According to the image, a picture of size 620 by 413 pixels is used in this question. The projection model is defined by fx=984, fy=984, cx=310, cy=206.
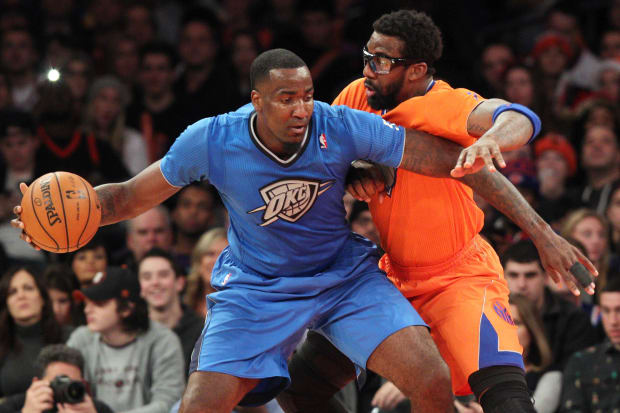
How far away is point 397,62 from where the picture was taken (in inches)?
188

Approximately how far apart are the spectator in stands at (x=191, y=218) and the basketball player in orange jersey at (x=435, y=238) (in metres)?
3.60

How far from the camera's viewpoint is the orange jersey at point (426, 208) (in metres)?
4.65

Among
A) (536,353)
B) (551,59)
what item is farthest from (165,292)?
(551,59)

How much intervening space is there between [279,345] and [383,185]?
2.91 ft

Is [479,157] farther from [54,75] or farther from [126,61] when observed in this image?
[126,61]

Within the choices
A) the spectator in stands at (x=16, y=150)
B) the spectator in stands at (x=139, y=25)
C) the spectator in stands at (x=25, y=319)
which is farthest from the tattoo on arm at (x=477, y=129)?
the spectator in stands at (x=139, y=25)

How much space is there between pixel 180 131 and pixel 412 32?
4.83 m

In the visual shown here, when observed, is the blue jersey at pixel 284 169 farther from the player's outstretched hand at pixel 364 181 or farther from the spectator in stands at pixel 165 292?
the spectator in stands at pixel 165 292

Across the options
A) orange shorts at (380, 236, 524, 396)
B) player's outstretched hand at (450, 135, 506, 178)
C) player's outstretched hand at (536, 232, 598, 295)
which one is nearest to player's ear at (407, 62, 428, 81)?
player's outstretched hand at (450, 135, 506, 178)

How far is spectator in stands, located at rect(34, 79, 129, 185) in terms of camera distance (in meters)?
8.59

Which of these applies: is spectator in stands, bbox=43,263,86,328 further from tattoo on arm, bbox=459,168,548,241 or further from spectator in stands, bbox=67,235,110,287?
tattoo on arm, bbox=459,168,548,241

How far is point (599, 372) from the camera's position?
21.0 ft

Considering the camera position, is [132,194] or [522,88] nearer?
[132,194]

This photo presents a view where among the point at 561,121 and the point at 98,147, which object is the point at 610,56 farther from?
the point at 98,147
